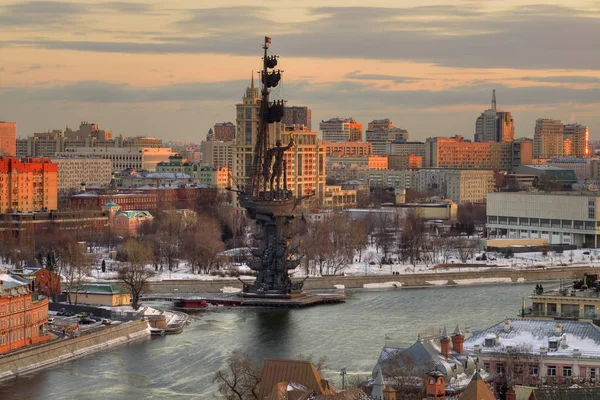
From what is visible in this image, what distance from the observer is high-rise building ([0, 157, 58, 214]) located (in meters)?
97.6

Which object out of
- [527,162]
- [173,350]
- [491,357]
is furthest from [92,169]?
[491,357]

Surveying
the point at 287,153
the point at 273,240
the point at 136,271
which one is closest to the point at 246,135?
the point at 287,153

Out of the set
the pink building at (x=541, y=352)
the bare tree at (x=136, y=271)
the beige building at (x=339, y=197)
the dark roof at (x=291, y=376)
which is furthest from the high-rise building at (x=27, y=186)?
the dark roof at (x=291, y=376)

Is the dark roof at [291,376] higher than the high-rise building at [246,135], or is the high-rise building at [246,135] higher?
the high-rise building at [246,135]

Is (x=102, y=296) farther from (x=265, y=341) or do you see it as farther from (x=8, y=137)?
(x=8, y=137)

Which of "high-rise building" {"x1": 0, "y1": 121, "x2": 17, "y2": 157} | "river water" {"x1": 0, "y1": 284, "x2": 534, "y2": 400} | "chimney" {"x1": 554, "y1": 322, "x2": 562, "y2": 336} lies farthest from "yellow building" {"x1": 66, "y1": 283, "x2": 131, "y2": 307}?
"high-rise building" {"x1": 0, "y1": 121, "x2": 17, "y2": 157}

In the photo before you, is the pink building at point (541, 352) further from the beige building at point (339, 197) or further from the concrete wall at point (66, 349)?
the beige building at point (339, 197)

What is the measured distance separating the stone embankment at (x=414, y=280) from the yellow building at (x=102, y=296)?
5.39 meters

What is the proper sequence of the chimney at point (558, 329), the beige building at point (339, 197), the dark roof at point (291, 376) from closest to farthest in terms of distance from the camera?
the dark roof at point (291, 376), the chimney at point (558, 329), the beige building at point (339, 197)

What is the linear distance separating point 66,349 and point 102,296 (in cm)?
1094

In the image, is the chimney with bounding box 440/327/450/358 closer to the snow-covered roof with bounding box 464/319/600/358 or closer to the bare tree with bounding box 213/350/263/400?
the snow-covered roof with bounding box 464/319/600/358

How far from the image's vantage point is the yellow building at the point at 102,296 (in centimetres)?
5444

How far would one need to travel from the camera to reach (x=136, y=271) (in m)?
57.1

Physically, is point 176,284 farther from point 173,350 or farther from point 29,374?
point 29,374
